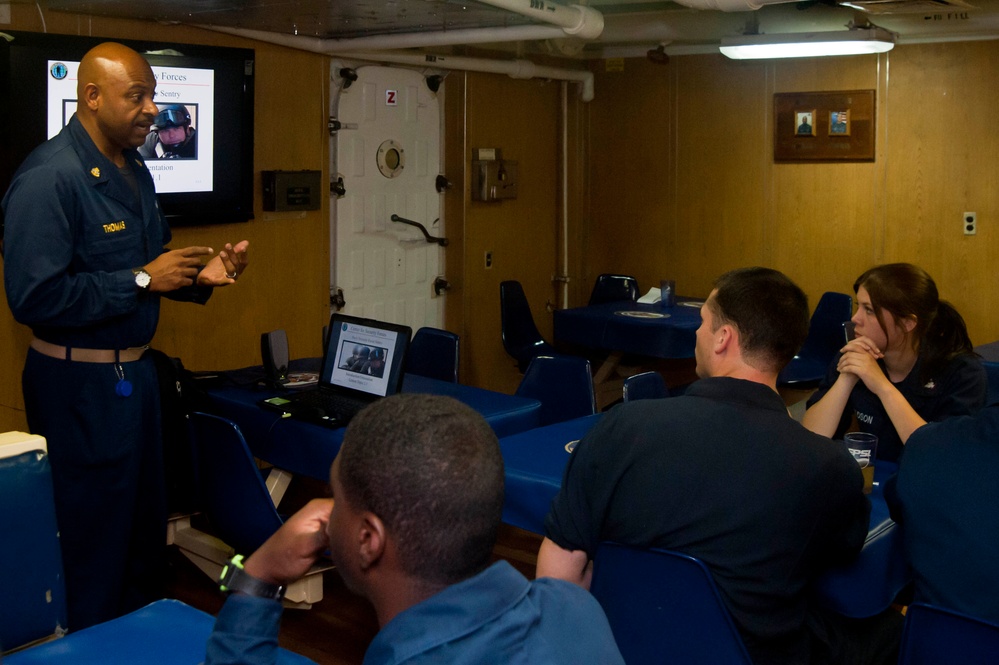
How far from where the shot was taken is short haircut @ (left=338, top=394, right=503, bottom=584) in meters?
1.20

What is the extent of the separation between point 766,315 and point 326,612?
239 centimetres

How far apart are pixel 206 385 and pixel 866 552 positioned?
2.77 meters

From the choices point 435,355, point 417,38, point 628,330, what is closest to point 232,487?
point 435,355

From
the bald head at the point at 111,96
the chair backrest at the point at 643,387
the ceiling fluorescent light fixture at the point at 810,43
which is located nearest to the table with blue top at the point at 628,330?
the ceiling fluorescent light fixture at the point at 810,43

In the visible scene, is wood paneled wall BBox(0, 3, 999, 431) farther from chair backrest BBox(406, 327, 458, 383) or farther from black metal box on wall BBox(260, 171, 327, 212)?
chair backrest BBox(406, 327, 458, 383)

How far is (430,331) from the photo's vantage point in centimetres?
502

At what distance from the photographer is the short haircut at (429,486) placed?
1198 mm

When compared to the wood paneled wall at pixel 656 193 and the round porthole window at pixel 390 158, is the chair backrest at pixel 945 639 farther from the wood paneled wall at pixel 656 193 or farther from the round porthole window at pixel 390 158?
the round porthole window at pixel 390 158

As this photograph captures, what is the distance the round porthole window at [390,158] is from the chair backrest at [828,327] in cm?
279

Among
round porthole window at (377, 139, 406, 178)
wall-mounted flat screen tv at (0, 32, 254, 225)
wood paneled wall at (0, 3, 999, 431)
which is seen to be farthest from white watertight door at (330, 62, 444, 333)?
wall-mounted flat screen tv at (0, 32, 254, 225)

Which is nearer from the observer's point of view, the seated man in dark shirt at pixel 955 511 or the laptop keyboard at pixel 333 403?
the seated man in dark shirt at pixel 955 511

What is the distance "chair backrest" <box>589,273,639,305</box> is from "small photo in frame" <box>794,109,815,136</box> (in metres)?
1.52

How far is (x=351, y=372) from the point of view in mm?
3980

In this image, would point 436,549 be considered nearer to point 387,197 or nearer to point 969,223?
point 387,197
